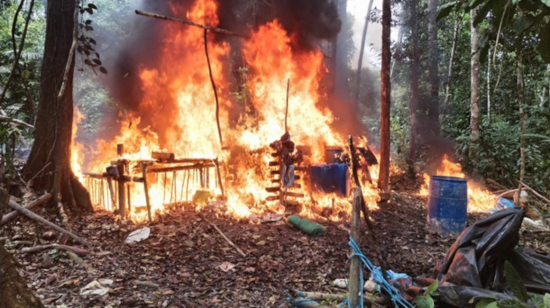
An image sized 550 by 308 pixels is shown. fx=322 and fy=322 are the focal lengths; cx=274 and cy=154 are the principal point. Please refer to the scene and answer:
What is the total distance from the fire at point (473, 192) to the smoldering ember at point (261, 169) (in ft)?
0.44

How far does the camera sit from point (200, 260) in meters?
5.33

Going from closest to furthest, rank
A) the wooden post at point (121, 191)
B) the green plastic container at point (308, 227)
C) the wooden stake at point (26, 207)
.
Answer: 1. the wooden stake at point (26, 207)
2. the green plastic container at point (308, 227)
3. the wooden post at point (121, 191)

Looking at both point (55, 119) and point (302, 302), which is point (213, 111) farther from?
point (302, 302)

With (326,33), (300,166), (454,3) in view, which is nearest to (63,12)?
(300,166)

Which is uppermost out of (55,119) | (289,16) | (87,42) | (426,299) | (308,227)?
(289,16)

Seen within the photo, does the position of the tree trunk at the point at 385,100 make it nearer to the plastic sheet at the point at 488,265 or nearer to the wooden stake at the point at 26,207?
the plastic sheet at the point at 488,265

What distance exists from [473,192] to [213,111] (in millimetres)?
9858

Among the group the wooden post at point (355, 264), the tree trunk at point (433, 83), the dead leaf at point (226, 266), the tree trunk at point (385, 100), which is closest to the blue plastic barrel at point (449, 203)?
the tree trunk at point (385, 100)

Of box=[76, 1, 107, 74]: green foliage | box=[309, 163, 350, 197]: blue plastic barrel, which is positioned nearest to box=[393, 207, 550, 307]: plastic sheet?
box=[309, 163, 350, 197]: blue plastic barrel

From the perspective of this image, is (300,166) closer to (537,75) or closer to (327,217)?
(327,217)

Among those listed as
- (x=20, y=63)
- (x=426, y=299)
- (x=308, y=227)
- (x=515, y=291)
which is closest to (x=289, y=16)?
(x=20, y=63)

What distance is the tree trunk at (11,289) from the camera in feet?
6.78

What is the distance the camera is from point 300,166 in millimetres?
8711

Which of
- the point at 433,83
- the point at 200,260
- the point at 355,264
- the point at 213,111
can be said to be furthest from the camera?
the point at 433,83
